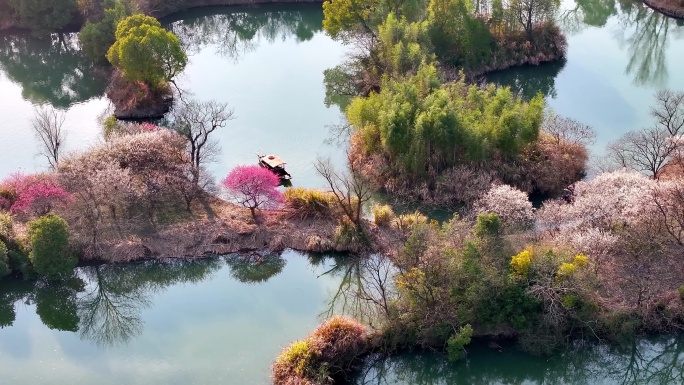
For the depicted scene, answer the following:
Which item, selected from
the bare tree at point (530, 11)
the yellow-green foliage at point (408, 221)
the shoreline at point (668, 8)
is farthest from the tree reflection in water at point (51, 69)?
the shoreline at point (668, 8)

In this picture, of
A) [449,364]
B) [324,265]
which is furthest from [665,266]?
[324,265]

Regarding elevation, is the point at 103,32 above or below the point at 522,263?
above

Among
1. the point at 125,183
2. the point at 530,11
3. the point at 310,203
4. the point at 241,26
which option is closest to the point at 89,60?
the point at 241,26

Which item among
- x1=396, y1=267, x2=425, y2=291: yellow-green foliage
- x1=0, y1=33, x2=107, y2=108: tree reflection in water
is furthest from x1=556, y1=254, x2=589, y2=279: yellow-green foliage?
x1=0, y1=33, x2=107, y2=108: tree reflection in water

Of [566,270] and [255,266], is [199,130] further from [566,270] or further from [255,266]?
[566,270]

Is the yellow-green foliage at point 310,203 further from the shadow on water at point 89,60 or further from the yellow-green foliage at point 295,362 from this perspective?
the shadow on water at point 89,60

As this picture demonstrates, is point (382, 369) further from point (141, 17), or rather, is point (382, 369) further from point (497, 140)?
point (141, 17)

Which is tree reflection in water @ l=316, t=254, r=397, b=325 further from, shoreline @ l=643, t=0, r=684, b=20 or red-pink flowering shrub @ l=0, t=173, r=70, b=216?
shoreline @ l=643, t=0, r=684, b=20
